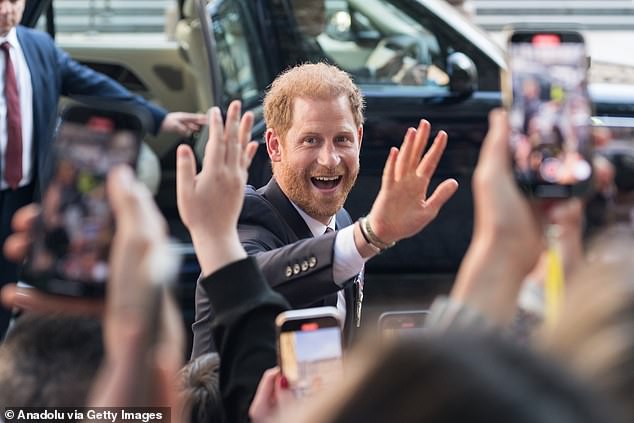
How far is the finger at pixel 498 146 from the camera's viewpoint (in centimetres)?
165

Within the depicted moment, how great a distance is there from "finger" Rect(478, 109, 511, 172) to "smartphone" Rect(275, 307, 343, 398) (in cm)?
47

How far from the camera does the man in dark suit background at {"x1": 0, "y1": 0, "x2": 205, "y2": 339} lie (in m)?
4.89

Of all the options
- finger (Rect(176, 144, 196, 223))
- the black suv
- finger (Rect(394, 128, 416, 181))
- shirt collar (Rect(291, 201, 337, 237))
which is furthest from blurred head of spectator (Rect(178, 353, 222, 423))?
the black suv

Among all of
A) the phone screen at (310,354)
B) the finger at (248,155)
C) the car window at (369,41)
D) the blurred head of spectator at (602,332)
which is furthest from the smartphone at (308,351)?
the car window at (369,41)

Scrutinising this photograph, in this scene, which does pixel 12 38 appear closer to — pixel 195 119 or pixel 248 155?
pixel 195 119

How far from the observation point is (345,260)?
2652 millimetres

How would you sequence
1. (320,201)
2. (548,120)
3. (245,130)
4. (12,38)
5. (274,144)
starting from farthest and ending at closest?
(12,38)
(274,144)
(320,201)
(245,130)
(548,120)

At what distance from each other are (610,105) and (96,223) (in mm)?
4171

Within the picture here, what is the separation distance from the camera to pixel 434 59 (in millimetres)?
5574

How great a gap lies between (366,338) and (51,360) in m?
0.38

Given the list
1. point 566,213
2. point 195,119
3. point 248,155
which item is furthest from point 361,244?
point 195,119

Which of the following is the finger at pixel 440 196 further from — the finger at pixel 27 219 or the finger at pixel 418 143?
the finger at pixel 27 219

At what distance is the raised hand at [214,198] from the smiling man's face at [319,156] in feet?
3.98

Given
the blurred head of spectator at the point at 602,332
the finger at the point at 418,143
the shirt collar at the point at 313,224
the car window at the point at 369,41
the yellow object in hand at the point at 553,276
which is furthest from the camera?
the car window at the point at 369,41
